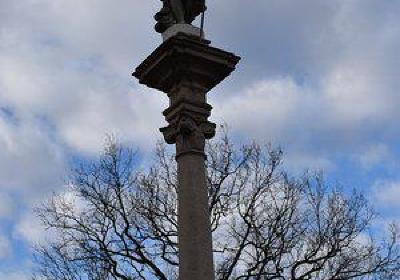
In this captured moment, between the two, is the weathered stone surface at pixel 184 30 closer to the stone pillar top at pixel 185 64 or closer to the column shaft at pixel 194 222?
the stone pillar top at pixel 185 64

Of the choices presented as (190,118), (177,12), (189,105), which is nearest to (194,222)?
(190,118)

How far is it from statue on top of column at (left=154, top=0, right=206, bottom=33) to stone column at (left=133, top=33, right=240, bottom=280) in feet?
2.52

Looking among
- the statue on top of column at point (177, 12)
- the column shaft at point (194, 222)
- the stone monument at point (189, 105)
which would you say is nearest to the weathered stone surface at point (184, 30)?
the stone monument at point (189, 105)

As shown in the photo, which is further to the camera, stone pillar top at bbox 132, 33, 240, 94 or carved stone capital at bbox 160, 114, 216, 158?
stone pillar top at bbox 132, 33, 240, 94

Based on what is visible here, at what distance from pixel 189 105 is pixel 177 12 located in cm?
178

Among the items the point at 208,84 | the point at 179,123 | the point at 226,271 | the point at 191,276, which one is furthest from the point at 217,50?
the point at 226,271

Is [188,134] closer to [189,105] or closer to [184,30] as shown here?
[189,105]

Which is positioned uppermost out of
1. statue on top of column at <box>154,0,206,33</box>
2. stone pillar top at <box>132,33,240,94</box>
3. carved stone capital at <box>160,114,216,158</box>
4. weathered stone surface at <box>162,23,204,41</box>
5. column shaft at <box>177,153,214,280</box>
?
statue on top of column at <box>154,0,206,33</box>

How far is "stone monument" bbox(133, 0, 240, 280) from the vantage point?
310 inches

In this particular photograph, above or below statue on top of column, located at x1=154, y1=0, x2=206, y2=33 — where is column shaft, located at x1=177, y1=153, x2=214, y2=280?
below

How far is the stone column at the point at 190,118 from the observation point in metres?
7.85

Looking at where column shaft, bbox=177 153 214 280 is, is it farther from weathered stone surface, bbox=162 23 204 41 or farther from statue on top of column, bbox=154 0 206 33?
statue on top of column, bbox=154 0 206 33

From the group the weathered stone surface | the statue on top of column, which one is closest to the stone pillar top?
the weathered stone surface

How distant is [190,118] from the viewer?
870 cm
